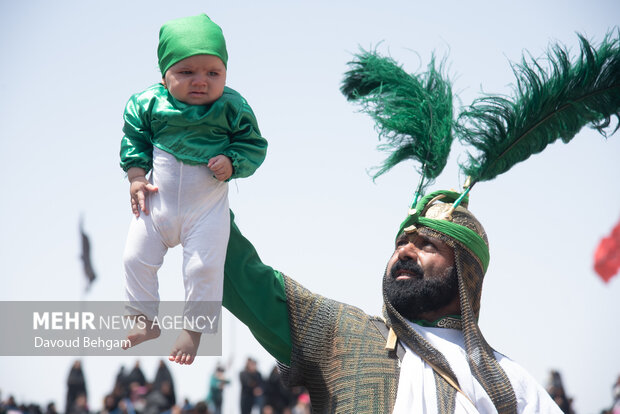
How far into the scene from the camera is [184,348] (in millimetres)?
3701

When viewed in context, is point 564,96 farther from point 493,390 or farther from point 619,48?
point 493,390

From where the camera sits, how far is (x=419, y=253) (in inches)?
171

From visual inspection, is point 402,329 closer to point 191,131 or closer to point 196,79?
point 191,131

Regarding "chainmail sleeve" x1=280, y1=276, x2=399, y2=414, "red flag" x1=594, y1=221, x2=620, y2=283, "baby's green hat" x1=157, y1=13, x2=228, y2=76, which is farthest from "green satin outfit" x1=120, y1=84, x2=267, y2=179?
"red flag" x1=594, y1=221, x2=620, y2=283

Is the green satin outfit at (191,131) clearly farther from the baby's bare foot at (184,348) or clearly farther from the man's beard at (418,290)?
the man's beard at (418,290)

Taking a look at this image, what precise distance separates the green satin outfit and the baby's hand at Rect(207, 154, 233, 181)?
0.08 feet

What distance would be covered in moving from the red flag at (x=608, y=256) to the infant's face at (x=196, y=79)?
6.02 feet

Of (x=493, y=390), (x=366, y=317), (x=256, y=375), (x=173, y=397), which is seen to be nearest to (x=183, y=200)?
(x=366, y=317)

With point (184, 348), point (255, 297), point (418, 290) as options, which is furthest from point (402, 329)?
point (184, 348)

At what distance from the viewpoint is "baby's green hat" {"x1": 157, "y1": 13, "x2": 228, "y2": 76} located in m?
3.63

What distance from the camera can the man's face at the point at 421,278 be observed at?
4266mm

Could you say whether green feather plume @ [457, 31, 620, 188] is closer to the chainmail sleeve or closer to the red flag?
the chainmail sleeve

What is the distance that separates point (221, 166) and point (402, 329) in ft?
3.57

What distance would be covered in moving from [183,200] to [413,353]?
1.18 metres
